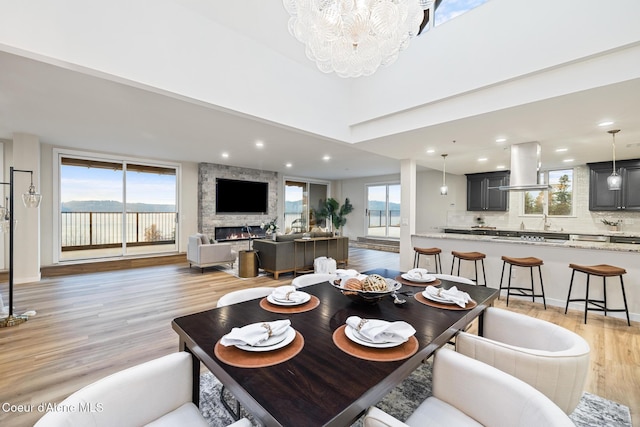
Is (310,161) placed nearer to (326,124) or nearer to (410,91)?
(326,124)

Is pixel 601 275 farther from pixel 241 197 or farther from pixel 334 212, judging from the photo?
pixel 334 212

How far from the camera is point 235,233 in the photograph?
823cm

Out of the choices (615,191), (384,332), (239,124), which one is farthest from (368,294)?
(615,191)

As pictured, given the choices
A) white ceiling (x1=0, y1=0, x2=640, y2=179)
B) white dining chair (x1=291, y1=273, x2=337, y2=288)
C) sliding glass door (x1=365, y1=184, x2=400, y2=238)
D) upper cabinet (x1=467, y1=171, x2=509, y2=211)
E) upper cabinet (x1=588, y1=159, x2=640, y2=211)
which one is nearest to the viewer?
white dining chair (x1=291, y1=273, x2=337, y2=288)

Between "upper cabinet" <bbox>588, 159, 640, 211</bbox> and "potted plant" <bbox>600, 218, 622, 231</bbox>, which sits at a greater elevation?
"upper cabinet" <bbox>588, 159, 640, 211</bbox>

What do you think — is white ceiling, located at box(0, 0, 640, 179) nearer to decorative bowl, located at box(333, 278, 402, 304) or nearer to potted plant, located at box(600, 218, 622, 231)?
potted plant, located at box(600, 218, 622, 231)

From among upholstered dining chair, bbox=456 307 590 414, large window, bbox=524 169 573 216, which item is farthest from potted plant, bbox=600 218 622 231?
upholstered dining chair, bbox=456 307 590 414

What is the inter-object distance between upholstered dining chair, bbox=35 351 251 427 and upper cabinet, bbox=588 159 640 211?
7.50 metres

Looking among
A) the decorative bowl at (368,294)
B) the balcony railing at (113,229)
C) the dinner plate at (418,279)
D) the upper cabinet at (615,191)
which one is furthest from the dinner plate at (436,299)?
the balcony railing at (113,229)

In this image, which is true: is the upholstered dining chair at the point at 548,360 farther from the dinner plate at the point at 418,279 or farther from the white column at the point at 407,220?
the white column at the point at 407,220

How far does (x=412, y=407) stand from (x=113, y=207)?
7739 millimetres

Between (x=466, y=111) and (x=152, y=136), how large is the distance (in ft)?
16.5

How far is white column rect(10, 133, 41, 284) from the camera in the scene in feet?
15.4

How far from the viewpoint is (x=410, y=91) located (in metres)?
3.72
